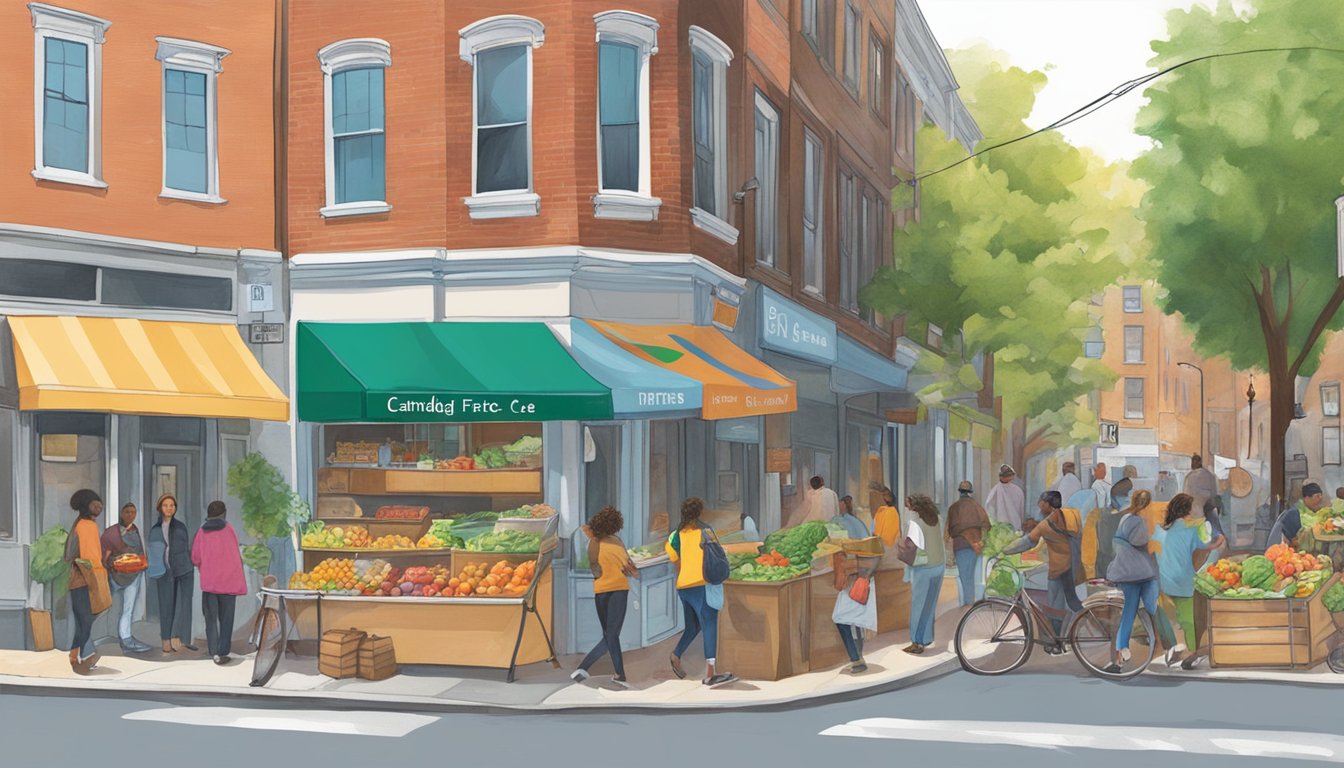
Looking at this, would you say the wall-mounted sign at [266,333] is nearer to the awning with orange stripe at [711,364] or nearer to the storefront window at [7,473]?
the storefront window at [7,473]

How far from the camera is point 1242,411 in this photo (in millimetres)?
78875

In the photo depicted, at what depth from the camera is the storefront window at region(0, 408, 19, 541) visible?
1602 cm

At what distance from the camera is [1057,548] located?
46.1 feet

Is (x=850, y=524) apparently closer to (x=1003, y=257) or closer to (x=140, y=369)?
(x=140, y=369)

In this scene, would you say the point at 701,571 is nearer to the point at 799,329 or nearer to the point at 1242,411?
the point at 799,329

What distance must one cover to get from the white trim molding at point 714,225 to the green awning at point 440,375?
241 cm

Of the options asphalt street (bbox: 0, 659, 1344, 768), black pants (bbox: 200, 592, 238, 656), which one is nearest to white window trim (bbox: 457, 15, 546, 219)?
black pants (bbox: 200, 592, 238, 656)

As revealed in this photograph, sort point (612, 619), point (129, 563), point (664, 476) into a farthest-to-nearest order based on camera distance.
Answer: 1. point (664, 476)
2. point (129, 563)
3. point (612, 619)

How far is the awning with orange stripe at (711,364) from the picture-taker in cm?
1606

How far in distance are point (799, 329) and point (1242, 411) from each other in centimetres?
6372

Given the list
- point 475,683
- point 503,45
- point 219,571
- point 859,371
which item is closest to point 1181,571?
point 475,683

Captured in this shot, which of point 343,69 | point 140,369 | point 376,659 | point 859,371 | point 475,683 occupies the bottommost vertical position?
point 475,683

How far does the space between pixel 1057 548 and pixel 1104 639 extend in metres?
1.01

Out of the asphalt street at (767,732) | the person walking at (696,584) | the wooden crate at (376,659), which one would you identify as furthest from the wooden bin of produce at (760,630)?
the wooden crate at (376,659)
